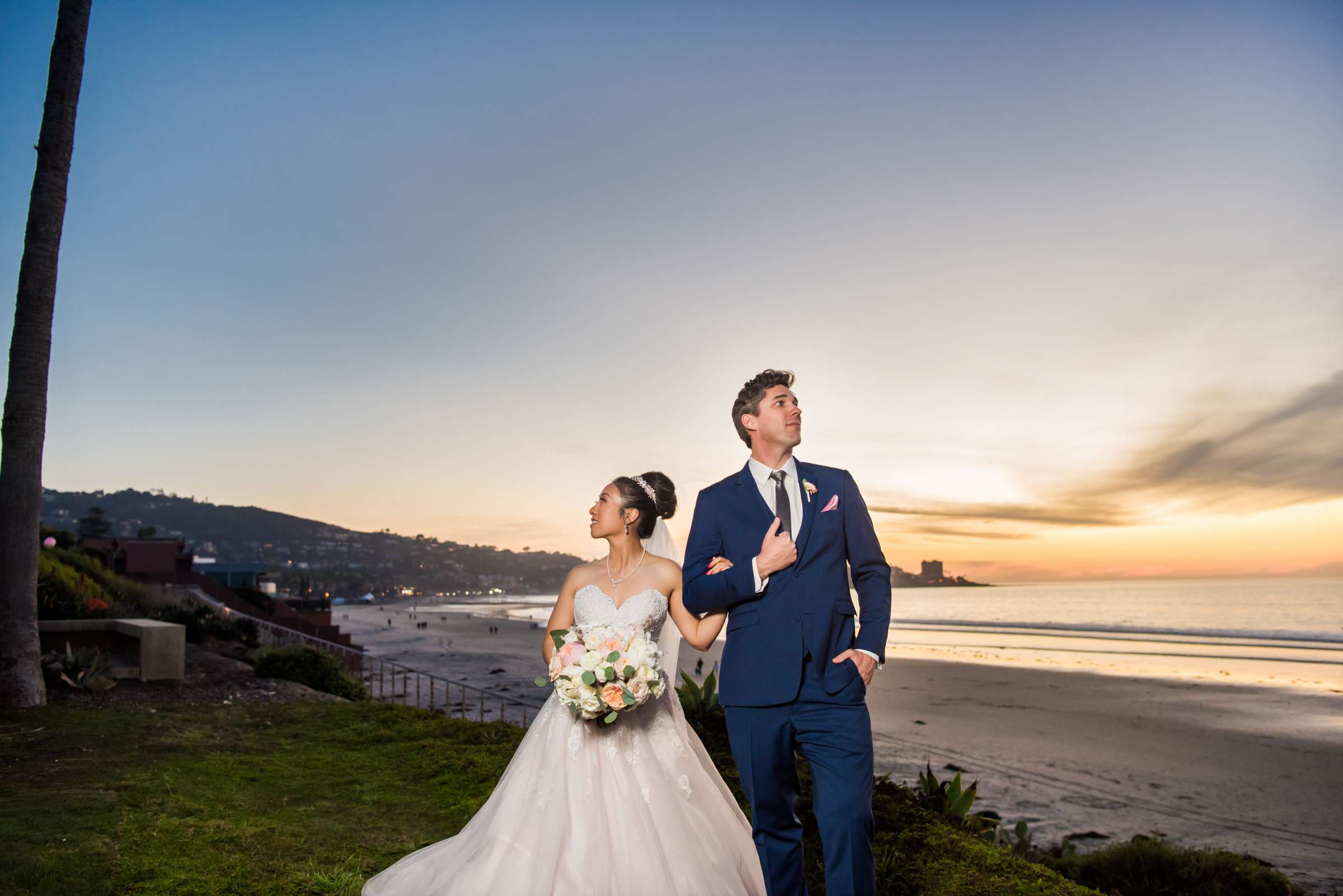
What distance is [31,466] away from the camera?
11164mm

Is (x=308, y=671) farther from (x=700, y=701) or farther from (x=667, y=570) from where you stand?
(x=667, y=570)

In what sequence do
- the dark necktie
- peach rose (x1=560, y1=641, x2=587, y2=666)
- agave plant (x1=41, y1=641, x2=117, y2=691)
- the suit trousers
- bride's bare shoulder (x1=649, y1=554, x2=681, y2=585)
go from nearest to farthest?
1. the suit trousers
2. the dark necktie
3. peach rose (x1=560, y1=641, x2=587, y2=666)
4. bride's bare shoulder (x1=649, y1=554, x2=681, y2=585)
5. agave plant (x1=41, y1=641, x2=117, y2=691)

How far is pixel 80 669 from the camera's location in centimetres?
1241

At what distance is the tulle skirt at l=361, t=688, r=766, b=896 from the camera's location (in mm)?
4242

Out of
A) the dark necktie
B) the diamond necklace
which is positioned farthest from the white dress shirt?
the diamond necklace

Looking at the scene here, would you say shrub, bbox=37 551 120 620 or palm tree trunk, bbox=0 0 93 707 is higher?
palm tree trunk, bbox=0 0 93 707

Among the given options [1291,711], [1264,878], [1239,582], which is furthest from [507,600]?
[1264,878]

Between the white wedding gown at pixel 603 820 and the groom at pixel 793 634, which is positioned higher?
the groom at pixel 793 634

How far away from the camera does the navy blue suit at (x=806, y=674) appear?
133 inches

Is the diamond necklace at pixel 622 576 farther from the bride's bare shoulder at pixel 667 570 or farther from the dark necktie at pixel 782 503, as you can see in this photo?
the dark necktie at pixel 782 503

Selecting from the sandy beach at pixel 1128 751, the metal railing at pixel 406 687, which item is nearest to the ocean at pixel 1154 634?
the sandy beach at pixel 1128 751

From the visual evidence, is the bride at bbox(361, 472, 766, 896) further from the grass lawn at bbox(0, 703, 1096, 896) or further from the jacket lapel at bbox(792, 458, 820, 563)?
the grass lawn at bbox(0, 703, 1096, 896)

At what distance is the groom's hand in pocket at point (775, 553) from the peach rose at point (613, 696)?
119cm

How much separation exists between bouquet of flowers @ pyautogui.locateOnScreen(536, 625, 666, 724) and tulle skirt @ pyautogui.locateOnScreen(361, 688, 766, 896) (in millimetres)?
311
